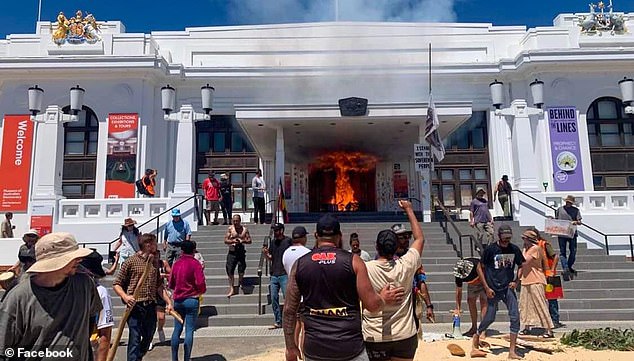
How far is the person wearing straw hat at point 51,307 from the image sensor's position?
2.36 meters

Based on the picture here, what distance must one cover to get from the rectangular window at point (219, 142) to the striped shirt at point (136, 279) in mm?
16300

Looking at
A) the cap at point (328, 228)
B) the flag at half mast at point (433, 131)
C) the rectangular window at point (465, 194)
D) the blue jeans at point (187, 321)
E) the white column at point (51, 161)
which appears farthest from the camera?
the rectangular window at point (465, 194)

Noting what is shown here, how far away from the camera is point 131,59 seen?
19.3m

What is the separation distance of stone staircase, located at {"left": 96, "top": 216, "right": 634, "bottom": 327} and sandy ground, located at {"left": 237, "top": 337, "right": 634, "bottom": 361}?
1.95m

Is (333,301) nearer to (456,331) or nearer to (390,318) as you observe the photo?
(390,318)

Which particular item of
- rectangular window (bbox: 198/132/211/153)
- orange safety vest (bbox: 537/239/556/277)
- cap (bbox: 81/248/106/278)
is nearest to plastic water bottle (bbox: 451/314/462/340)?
orange safety vest (bbox: 537/239/556/277)

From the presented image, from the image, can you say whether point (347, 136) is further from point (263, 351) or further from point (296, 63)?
point (263, 351)

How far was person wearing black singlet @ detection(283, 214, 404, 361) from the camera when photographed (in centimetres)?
293

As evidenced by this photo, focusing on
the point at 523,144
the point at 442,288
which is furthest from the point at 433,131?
the point at 442,288

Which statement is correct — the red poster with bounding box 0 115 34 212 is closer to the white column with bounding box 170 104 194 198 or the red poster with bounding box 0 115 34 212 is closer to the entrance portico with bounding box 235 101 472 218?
the white column with bounding box 170 104 194 198

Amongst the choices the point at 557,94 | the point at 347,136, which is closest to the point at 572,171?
the point at 557,94

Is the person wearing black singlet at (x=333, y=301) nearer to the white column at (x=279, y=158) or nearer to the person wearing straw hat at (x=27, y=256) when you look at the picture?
the person wearing straw hat at (x=27, y=256)

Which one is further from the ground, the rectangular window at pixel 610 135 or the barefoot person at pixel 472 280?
the rectangular window at pixel 610 135

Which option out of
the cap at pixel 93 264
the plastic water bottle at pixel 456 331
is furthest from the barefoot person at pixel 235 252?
the cap at pixel 93 264
